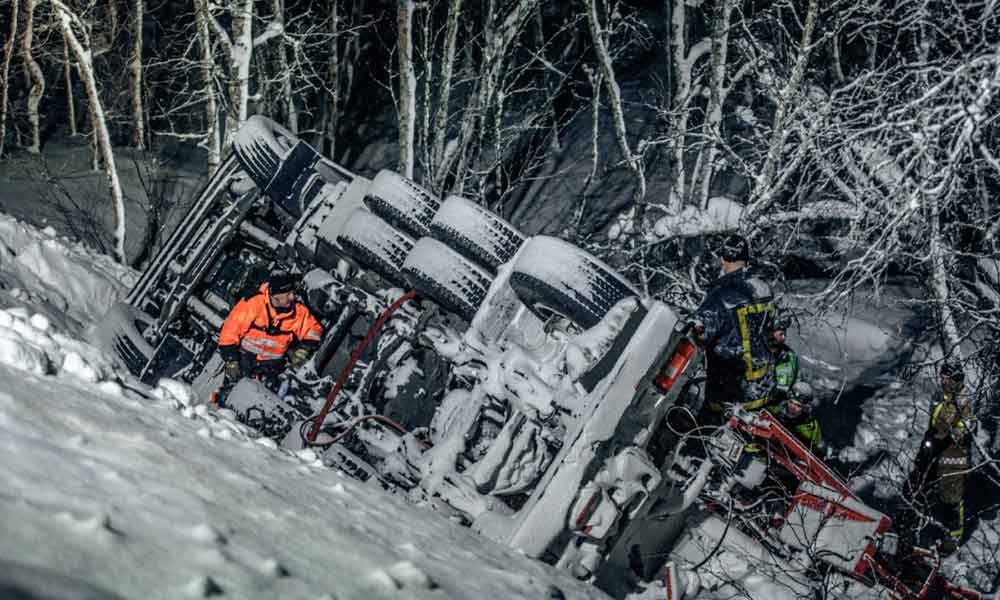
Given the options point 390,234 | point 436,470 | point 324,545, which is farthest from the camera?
point 390,234

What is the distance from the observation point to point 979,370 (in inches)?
265

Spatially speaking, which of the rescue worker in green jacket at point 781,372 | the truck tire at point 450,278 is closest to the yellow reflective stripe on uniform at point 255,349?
the truck tire at point 450,278

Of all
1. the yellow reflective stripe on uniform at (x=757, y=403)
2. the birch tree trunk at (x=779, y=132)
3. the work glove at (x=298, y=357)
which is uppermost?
the birch tree trunk at (x=779, y=132)

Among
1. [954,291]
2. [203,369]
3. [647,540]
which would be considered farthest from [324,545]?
[954,291]

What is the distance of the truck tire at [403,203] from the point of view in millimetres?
5227

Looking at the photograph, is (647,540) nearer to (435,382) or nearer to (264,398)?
(435,382)

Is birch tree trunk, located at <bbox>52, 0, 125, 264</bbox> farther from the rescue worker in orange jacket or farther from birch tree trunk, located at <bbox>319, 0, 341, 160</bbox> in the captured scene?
the rescue worker in orange jacket

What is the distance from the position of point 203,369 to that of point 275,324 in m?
0.75

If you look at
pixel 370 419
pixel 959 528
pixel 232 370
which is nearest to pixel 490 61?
pixel 232 370

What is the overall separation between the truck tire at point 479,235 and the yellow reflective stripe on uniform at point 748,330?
82.6 inches

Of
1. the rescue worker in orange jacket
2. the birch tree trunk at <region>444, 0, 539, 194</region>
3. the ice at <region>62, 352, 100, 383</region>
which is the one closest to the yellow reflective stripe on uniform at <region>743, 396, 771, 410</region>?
the rescue worker in orange jacket

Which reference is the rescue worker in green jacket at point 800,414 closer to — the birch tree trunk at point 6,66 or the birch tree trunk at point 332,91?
the birch tree trunk at point 332,91

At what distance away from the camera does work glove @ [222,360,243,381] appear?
227 inches

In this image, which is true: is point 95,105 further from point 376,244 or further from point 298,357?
point 376,244
